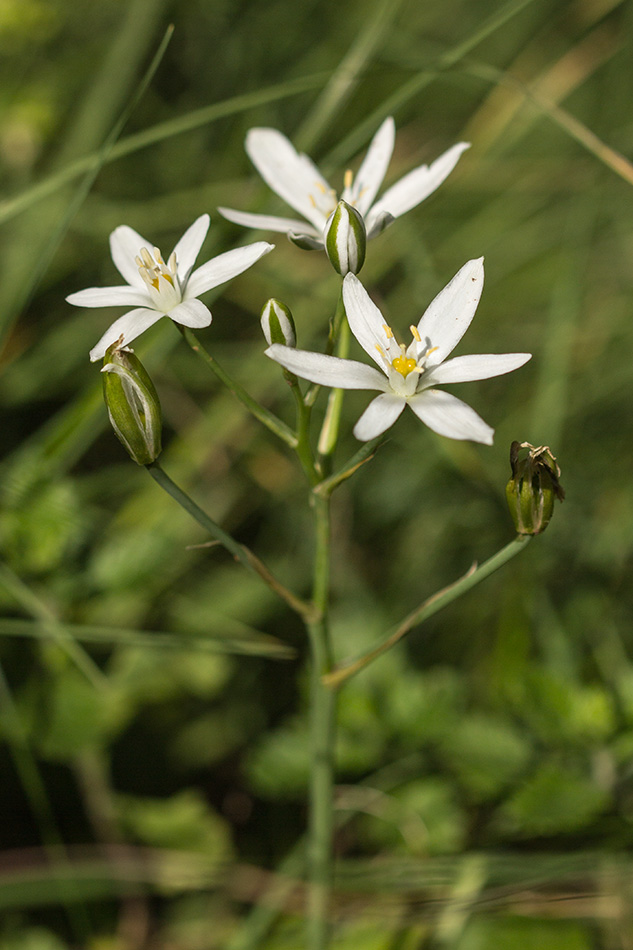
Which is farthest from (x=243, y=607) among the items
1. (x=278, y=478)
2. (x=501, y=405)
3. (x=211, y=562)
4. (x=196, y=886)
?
(x=501, y=405)

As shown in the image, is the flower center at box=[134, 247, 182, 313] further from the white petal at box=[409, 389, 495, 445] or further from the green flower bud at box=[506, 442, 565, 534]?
the green flower bud at box=[506, 442, 565, 534]

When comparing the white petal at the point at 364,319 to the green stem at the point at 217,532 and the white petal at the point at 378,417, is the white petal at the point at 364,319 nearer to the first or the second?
the white petal at the point at 378,417

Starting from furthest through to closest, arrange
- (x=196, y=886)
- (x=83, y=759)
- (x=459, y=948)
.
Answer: (x=83, y=759)
(x=196, y=886)
(x=459, y=948)

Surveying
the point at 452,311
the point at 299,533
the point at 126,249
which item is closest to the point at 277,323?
the point at 452,311

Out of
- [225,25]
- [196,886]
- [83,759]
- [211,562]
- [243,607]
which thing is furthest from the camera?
[225,25]

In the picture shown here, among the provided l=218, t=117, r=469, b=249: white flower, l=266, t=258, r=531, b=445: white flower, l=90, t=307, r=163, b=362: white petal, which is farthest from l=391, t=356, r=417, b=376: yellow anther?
l=90, t=307, r=163, b=362: white petal

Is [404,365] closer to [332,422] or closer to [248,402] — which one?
[332,422]

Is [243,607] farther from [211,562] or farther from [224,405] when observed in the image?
[224,405]
